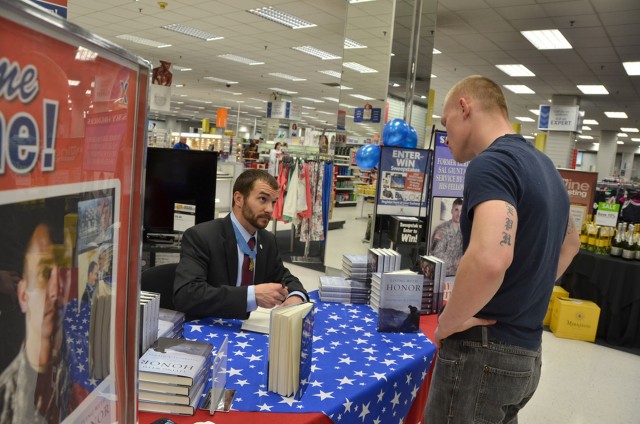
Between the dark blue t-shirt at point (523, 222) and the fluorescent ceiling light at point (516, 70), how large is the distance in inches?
376

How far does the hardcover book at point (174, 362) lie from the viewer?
1350 mm

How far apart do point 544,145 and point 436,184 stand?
1228cm

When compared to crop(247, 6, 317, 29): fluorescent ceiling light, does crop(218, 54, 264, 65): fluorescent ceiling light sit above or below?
above

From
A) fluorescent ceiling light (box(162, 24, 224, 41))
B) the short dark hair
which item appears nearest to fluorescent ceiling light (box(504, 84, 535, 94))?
fluorescent ceiling light (box(162, 24, 224, 41))

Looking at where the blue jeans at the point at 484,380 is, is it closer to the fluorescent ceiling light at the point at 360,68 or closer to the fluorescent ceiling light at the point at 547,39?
the fluorescent ceiling light at the point at 360,68

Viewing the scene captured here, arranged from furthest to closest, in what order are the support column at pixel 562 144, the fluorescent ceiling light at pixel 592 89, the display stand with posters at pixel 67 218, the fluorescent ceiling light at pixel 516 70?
the support column at pixel 562 144
the fluorescent ceiling light at pixel 592 89
the fluorescent ceiling light at pixel 516 70
the display stand with posters at pixel 67 218

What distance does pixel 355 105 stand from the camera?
666 cm

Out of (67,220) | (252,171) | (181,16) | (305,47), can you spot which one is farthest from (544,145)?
(67,220)

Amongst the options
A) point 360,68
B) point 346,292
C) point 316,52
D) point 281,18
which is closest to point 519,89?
point 316,52

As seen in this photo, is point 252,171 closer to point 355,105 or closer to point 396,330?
point 396,330

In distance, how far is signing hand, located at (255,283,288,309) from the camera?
2.15 meters

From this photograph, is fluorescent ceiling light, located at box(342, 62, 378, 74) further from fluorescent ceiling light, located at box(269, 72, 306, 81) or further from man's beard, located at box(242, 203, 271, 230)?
fluorescent ceiling light, located at box(269, 72, 306, 81)

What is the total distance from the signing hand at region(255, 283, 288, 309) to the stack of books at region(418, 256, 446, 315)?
90 cm

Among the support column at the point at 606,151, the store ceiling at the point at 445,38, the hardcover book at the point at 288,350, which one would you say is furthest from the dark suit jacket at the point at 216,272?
the support column at the point at 606,151
